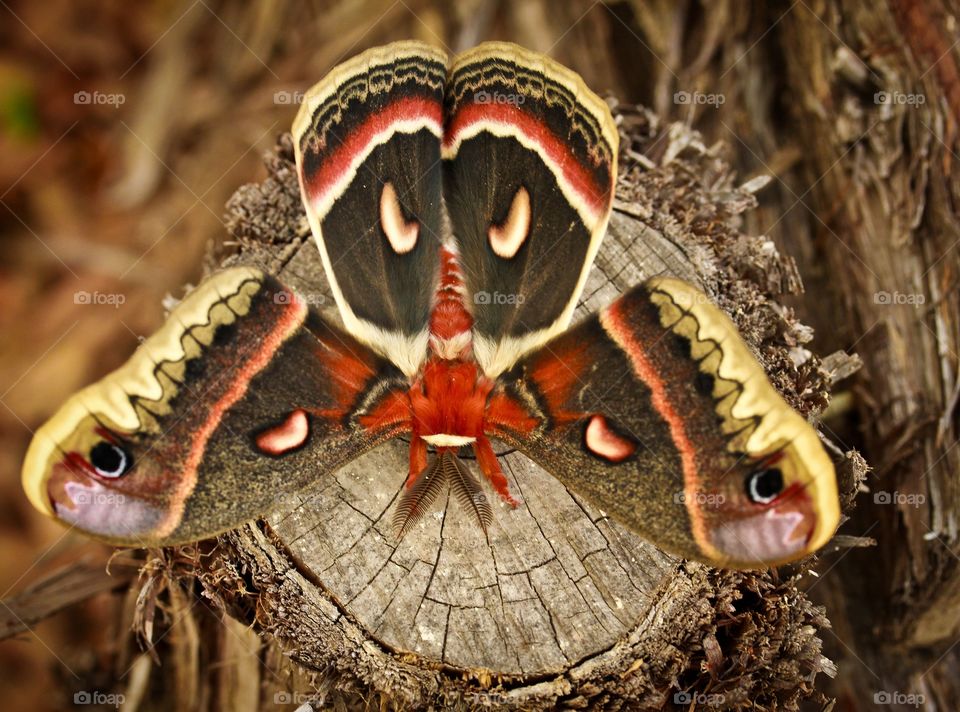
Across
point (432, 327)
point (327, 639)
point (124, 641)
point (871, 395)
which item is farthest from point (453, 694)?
point (871, 395)
